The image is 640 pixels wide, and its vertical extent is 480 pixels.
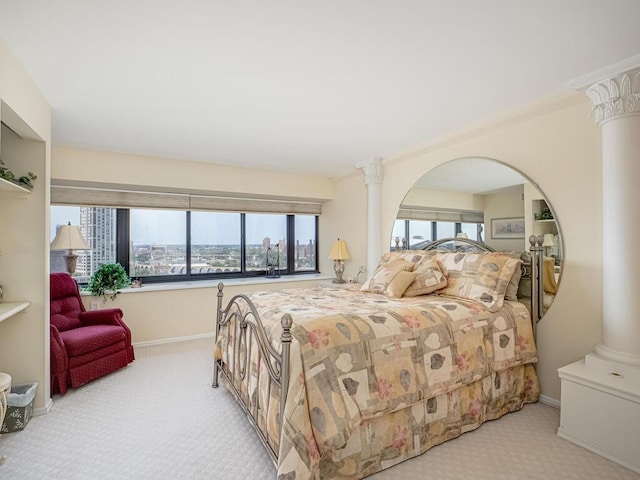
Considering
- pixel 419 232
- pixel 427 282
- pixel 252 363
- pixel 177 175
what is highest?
pixel 177 175

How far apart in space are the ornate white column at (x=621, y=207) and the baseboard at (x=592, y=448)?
1.78ft

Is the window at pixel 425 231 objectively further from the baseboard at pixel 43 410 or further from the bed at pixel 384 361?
the baseboard at pixel 43 410

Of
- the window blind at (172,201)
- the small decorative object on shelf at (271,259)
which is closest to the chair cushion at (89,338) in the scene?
the window blind at (172,201)

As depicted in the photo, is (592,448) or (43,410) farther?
(43,410)

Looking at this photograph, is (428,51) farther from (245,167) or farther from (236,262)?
(236,262)

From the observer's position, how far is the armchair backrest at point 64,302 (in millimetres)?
3166

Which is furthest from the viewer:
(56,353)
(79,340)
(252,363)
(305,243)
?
(305,243)

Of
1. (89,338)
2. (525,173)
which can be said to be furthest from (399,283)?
(89,338)

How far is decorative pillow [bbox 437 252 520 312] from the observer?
2.54m

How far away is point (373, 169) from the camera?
4219 millimetres

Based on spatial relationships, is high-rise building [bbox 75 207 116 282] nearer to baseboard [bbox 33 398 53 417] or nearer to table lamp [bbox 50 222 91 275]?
table lamp [bbox 50 222 91 275]

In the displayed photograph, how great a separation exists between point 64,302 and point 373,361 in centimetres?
319

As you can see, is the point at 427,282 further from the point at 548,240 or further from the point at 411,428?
the point at 411,428

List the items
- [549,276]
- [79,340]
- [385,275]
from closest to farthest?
[549,276], [79,340], [385,275]
